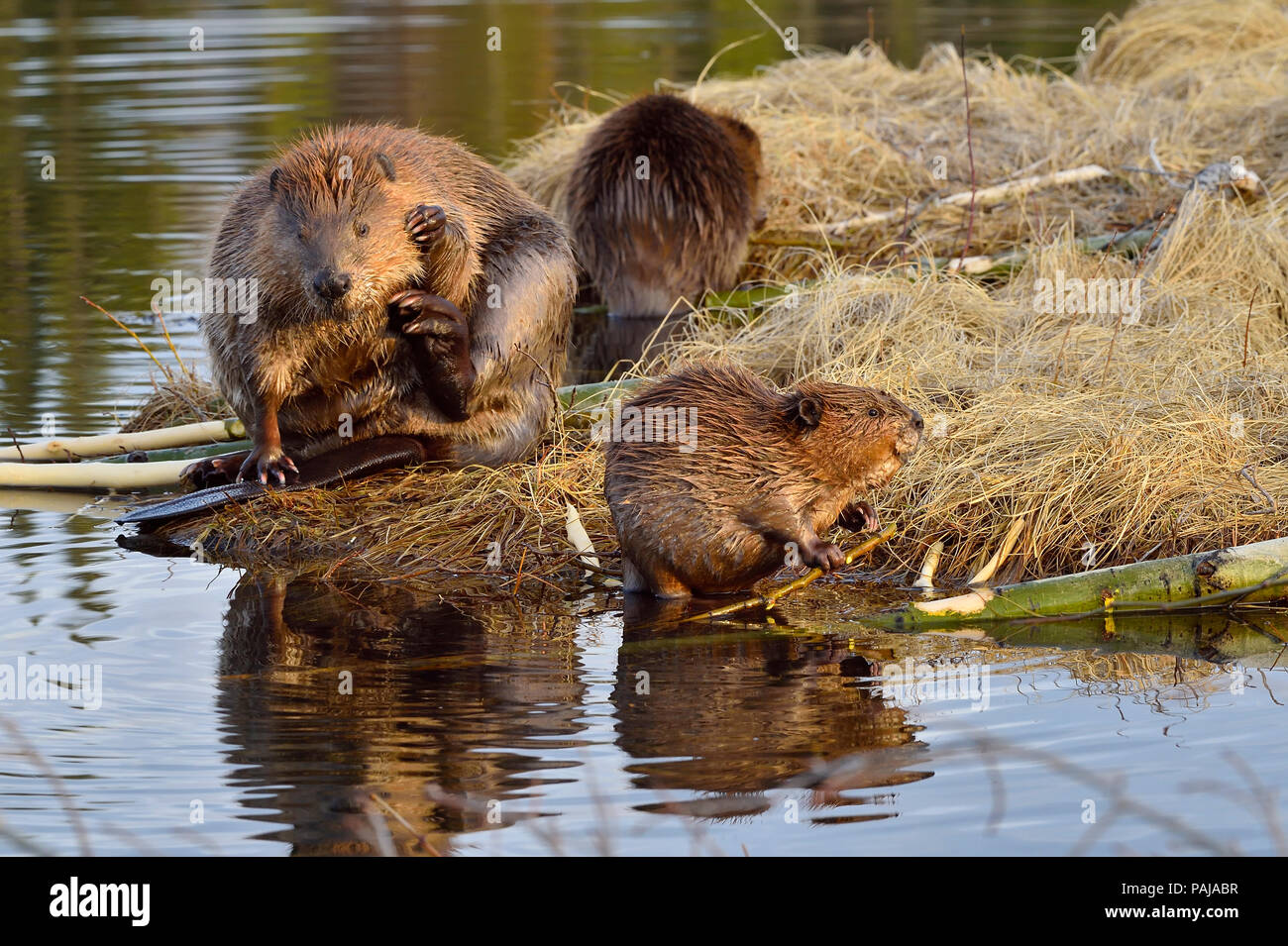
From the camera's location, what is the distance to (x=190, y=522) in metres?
5.87

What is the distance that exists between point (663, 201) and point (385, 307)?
11.9 feet

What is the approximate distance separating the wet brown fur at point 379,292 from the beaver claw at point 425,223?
2cm

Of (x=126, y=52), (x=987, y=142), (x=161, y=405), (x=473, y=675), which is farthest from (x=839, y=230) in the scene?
(x=126, y=52)

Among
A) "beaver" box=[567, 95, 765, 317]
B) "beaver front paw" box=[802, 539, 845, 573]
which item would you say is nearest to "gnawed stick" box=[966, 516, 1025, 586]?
"beaver front paw" box=[802, 539, 845, 573]

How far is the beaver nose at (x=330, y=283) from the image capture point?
5.08 meters

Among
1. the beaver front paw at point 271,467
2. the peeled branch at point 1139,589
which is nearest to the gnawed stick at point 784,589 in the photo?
the peeled branch at point 1139,589

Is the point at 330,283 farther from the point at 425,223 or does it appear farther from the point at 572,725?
the point at 572,725

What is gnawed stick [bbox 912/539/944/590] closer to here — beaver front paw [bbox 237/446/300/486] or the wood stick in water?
beaver front paw [bbox 237/446/300/486]

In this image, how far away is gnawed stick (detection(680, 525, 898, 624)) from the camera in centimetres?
479

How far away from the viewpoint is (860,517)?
501 cm

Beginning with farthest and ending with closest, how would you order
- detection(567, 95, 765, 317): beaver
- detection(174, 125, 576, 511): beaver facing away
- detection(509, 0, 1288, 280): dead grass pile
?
detection(509, 0, 1288, 280): dead grass pile, detection(567, 95, 765, 317): beaver, detection(174, 125, 576, 511): beaver facing away

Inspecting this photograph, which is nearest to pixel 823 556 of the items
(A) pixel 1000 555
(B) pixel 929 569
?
(B) pixel 929 569

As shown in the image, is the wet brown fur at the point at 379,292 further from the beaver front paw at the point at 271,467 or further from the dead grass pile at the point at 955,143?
the dead grass pile at the point at 955,143

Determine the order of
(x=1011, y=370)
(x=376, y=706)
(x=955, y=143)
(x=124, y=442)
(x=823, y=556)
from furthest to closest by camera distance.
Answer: (x=955, y=143) < (x=124, y=442) < (x=1011, y=370) < (x=823, y=556) < (x=376, y=706)
